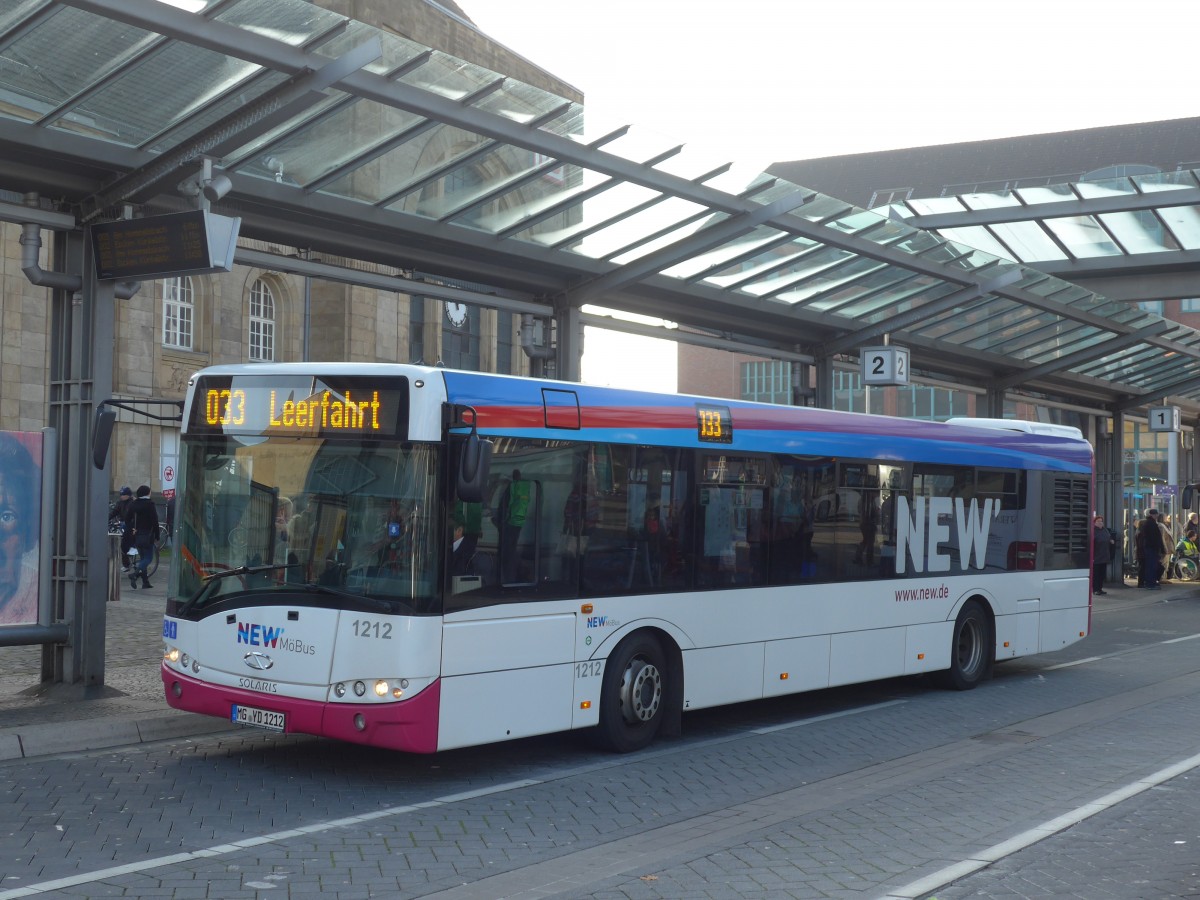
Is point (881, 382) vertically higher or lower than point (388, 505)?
higher

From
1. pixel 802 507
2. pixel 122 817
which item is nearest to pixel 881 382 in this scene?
pixel 802 507

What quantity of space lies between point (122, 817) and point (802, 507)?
618cm

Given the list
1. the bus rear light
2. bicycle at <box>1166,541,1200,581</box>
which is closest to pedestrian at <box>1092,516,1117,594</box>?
bicycle at <box>1166,541,1200,581</box>

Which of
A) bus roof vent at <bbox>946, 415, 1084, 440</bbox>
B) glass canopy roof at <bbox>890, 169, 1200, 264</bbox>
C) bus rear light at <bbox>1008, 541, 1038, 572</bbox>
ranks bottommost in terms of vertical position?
bus rear light at <bbox>1008, 541, 1038, 572</bbox>

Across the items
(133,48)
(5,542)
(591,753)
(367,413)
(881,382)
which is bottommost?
(591,753)

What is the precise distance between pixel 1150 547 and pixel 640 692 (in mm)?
25275

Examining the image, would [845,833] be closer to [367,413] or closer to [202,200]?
[367,413]

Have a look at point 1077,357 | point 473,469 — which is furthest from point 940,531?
point 1077,357

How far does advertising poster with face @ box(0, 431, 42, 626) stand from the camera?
1077 centimetres

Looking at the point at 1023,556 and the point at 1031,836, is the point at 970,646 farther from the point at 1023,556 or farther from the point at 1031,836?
the point at 1031,836

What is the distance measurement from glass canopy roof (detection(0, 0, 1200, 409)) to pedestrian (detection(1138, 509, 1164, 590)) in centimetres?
1278

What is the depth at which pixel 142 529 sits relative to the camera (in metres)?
23.3

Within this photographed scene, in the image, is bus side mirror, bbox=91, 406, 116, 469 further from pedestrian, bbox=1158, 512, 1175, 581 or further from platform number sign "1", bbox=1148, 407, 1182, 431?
pedestrian, bbox=1158, 512, 1175, 581

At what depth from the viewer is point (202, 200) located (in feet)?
34.0
